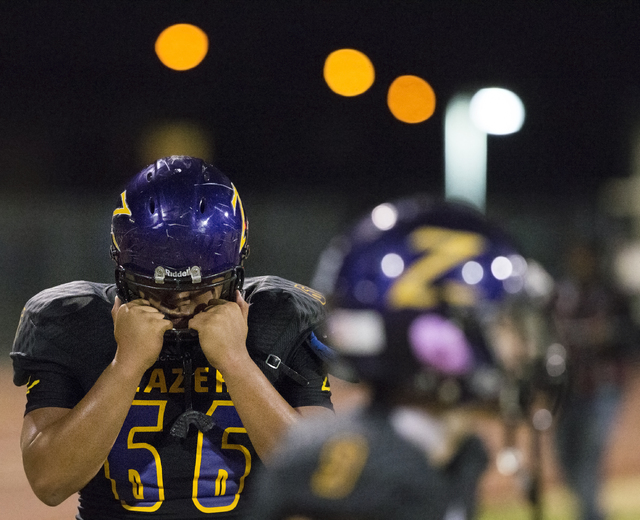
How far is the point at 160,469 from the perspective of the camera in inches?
105

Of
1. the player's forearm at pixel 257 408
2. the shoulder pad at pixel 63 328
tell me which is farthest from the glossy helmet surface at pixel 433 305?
the shoulder pad at pixel 63 328

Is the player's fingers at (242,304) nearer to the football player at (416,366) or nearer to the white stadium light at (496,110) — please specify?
the football player at (416,366)

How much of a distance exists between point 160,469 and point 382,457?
3.74 feet

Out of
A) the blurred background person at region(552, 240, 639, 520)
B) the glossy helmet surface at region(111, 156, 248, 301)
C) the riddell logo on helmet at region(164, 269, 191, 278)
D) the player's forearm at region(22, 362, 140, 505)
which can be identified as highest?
the glossy helmet surface at region(111, 156, 248, 301)

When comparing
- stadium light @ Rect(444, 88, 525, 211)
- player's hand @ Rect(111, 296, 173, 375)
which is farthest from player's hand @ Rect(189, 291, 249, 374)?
stadium light @ Rect(444, 88, 525, 211)

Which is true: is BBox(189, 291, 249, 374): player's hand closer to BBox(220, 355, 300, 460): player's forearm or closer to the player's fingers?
BBox(220, 355, 300, 460): player's forearm

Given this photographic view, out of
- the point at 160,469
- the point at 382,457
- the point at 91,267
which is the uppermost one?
the point at 382,457

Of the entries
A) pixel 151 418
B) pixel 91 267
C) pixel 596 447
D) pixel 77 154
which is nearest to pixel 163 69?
pixel 77 154

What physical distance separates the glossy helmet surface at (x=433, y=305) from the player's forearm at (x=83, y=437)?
0.83 metres

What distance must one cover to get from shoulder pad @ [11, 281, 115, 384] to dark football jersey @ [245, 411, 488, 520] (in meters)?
1.21

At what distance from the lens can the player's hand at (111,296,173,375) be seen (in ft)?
8.38

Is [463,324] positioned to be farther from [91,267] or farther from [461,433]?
[91,267]

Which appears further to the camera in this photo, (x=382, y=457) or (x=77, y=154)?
(x=77, y=154)

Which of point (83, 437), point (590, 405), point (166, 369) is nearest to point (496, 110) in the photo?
point (590, 405)
